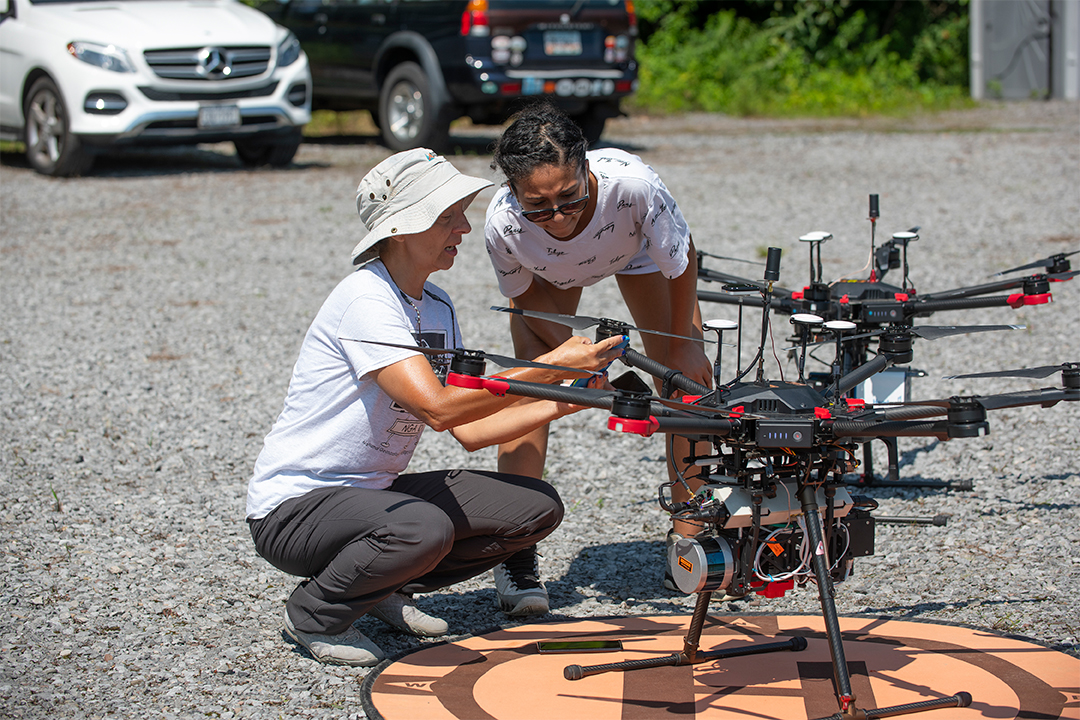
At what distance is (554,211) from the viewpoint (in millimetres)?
3197

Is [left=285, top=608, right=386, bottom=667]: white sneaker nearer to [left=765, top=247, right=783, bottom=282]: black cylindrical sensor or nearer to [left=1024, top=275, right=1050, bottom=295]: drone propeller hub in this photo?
[left=765, top=247, right=783, bottom=282]: black cylindrical sensor

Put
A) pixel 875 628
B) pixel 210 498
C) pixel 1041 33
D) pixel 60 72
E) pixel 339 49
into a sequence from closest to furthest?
pixel 875 628, pixel 210 498, pixel 60 72, pixel 339 49, pixel 1041 33

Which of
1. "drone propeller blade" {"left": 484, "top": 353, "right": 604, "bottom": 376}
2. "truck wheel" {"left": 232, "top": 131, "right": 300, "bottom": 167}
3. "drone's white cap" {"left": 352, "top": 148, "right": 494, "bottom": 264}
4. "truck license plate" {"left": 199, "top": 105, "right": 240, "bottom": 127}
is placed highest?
"truck license plate" {"left": 199, "top": 105, "right": 240, "bottom": 127}

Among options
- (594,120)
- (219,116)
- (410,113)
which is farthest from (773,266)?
(594,120)

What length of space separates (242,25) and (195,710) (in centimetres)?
912


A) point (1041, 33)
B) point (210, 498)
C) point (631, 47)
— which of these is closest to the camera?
point (210, 498)

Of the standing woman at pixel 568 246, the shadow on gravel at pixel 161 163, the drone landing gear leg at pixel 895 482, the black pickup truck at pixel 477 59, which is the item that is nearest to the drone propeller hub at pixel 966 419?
the standing woman at pixel 568 246

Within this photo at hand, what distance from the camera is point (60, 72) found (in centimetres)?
1010

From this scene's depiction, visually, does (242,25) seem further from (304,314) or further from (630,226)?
(630,226)

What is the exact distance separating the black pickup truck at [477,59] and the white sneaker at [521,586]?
307 inches

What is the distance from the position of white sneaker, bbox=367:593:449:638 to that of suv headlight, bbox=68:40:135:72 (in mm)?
8015

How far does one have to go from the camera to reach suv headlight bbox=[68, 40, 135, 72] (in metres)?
10.1

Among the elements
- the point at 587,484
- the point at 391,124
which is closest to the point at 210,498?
the point at 587,484

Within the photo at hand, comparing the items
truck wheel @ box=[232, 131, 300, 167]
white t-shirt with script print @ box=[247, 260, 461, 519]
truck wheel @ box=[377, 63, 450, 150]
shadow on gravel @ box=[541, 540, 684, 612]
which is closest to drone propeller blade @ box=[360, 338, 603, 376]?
white t-shirt with script print @ box=[247, 260, 461, 519]
